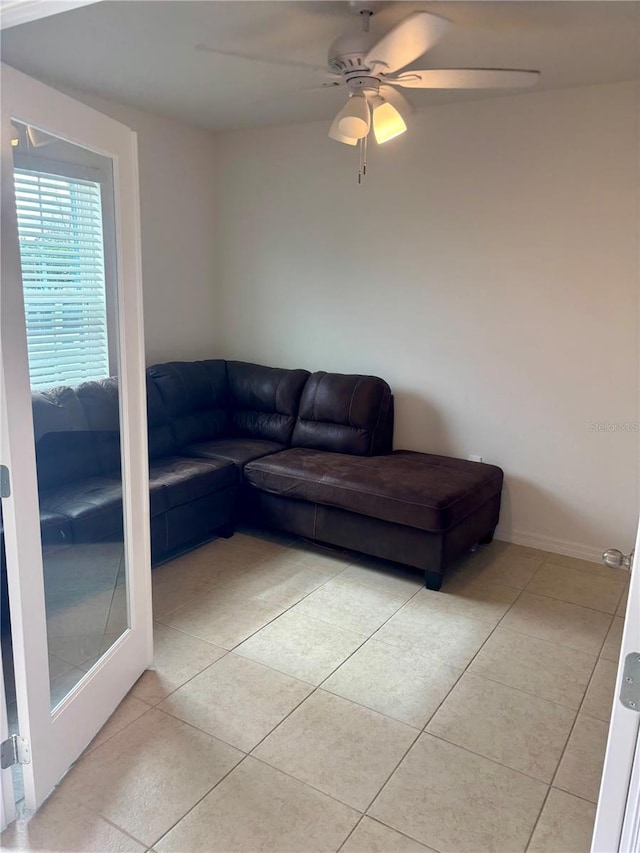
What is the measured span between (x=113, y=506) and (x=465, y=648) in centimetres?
162

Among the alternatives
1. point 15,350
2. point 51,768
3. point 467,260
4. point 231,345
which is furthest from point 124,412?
point 231,345

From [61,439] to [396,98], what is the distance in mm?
2014

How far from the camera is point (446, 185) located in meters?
3.77

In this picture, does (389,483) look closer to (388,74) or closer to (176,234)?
(388,74)

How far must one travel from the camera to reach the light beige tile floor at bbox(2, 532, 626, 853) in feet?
5.97

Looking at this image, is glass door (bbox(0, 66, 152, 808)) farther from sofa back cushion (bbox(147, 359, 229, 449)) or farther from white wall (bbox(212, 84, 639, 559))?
white wall (bbox(212, 84, 639, 559))

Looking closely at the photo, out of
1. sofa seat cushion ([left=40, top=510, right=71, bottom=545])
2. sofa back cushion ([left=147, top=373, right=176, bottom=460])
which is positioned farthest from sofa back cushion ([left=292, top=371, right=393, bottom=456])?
sofa seat cushion ([left=40, top=510, right=71, bottom=545])

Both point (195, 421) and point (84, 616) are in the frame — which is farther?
point (195, 421)

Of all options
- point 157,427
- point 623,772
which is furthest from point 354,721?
point 157,427

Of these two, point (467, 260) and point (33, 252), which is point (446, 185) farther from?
point (33, 252)

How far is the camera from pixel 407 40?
Result: 2.13 meters

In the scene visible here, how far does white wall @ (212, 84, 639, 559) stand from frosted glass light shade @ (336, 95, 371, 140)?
1.23 m

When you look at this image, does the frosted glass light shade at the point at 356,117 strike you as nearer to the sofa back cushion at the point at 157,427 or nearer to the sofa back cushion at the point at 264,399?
the sofa back cushion at the point at 264,399

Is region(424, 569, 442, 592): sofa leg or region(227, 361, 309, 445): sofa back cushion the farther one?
region(227, 361, 309, 445): sofa back cushion
